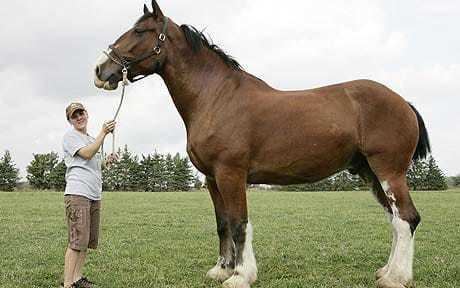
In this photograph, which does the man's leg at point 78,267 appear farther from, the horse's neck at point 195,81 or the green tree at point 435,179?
Answer: the green tree at point 435,179

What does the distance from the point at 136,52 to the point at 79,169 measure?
1486 mm

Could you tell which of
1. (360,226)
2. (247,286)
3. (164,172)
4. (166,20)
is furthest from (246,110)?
(164,172)

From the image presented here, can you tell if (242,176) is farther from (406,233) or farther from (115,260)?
(115,260)

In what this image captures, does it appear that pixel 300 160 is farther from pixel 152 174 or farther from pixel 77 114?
pixel 152 174

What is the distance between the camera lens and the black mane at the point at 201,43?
5.70m

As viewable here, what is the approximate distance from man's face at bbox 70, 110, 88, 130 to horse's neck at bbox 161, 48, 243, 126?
1.04 meters

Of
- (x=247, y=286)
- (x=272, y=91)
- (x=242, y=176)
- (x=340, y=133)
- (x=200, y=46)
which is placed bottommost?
(x=247, y=286)

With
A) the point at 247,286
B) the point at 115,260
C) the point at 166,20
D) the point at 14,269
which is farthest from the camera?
the point at 115,260

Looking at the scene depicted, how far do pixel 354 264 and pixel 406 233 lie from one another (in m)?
1.66

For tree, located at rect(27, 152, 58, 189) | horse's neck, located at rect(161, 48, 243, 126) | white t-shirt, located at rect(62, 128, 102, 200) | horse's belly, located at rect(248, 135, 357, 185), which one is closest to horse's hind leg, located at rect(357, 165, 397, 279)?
horse's belly, located at rect(248, 135, 357, 185)

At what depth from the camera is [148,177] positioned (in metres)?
71.5

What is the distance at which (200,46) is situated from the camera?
18.8ft

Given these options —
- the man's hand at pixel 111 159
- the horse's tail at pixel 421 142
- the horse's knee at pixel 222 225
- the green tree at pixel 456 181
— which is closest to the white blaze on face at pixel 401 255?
the horse's tail at pixel 421 142

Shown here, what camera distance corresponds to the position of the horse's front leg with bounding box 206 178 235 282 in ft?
19.2
